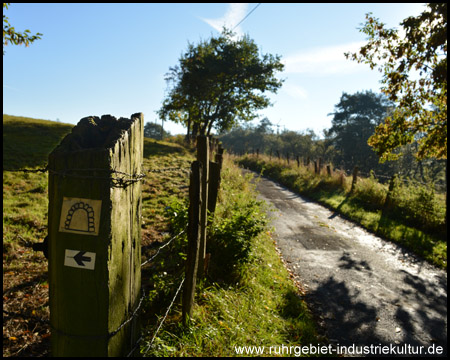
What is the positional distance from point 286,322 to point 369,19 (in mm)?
9230

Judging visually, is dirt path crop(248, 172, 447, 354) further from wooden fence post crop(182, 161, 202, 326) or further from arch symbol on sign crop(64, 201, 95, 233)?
arch symbol on sign crop(64, 201, 95, 233)

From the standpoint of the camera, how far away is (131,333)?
179 cm

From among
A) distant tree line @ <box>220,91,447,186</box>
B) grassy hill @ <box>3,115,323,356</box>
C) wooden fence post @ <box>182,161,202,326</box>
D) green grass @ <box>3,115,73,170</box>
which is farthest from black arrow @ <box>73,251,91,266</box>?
distant tree line @ <box>220,91,447,186</box>

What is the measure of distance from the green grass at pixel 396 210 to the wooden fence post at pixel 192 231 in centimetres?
504

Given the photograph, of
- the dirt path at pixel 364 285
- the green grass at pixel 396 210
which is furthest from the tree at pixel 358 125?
the dirt path at pixel 364 285

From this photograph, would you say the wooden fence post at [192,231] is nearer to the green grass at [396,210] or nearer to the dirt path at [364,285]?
the dirt path at [364,285]

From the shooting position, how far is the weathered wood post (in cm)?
141

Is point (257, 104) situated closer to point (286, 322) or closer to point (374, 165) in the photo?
point (374, 165)

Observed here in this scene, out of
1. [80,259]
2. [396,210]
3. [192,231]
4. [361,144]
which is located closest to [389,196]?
[396,210]

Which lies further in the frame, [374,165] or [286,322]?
[374,165]

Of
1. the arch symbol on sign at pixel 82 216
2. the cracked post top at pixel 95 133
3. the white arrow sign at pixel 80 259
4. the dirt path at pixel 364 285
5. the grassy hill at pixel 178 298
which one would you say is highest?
the cracked post top at pixel 95 133

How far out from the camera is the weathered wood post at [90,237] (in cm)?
141

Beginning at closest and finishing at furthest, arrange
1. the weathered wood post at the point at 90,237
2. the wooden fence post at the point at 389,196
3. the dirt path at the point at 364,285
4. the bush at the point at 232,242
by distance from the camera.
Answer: the weathered wood post at the point at 90,237 < the dirt path at the point at 364,285 < the bush at the point at 232,242 < the wooden fence post at the point at 389,196

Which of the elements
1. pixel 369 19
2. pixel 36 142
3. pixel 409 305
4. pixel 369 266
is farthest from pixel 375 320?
pixel 36 142
